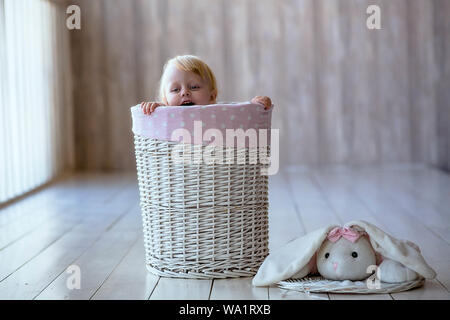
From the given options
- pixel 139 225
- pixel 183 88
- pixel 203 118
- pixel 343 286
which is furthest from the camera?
pixel 139 225

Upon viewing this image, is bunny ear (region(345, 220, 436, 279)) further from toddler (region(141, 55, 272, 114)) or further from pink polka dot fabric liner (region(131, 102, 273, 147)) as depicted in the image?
toddler (region(141, 55, 272, 114))

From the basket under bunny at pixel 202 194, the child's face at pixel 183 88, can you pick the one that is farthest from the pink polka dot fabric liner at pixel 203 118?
the child's face at pixel 183 88

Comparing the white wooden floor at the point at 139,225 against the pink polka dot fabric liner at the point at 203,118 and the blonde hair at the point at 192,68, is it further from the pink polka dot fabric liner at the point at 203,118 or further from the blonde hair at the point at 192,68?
the blonde hair at the point at 192,68

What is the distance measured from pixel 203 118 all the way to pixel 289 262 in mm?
514

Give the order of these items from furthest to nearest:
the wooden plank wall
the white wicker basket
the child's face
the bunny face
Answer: the wooden plank wall, the child's face, the bunny face, the white wicker basket

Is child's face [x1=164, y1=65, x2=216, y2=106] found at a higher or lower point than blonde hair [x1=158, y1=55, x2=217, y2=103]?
lower

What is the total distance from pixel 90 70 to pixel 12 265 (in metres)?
3.17

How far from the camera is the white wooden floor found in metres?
2.04

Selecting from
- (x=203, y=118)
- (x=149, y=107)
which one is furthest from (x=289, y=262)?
(x=149, y=107)

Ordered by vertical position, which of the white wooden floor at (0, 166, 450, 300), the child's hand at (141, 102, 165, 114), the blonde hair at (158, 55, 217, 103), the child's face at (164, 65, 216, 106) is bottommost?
the white wooden floor at (0, 166, 450, 300)

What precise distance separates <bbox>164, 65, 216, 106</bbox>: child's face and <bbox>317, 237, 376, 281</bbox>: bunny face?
27.0 inches

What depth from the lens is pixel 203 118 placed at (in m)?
2.06

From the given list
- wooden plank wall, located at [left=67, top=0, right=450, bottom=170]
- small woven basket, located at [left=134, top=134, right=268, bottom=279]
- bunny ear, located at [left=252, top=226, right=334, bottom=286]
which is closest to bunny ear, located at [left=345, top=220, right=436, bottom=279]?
bunny ear, located at [left=252, top=226, right=334, bottom=286]

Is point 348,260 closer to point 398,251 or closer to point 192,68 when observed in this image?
point 398,251
